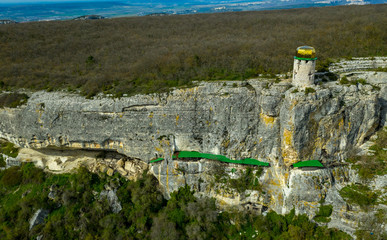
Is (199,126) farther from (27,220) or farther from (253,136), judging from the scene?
(27,220)

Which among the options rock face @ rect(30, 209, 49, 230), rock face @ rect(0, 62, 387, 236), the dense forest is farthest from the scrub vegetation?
the dense forest

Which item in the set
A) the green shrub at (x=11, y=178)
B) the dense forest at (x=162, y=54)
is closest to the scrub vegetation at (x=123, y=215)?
the green shrub at (x=11, y=178)

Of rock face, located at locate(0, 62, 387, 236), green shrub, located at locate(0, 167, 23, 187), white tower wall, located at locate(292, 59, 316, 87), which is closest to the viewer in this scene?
white tower wall, located at locate(292, 59, 316, 87)

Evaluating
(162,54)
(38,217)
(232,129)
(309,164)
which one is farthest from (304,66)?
(38,217)

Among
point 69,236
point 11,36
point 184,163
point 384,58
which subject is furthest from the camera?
point 11,36

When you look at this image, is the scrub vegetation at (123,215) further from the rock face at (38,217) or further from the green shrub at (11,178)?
the rock face at (38,217)

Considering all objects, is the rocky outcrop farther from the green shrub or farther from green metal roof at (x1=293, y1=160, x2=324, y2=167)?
the green shrub

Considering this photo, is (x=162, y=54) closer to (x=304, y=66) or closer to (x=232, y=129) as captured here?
(x=232, y=129)

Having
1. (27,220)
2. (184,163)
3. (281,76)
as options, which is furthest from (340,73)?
(27,220)
